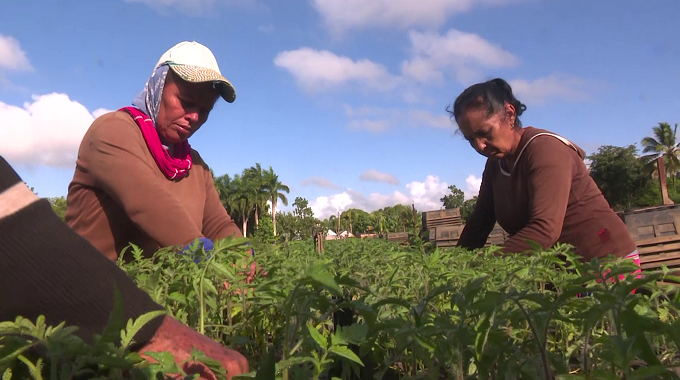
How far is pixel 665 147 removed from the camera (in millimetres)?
62375

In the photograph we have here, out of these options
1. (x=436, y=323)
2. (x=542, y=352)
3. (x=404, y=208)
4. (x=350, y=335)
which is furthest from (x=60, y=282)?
(x=404, y=208)

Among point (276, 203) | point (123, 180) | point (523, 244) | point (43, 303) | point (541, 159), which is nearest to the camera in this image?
point (43, 303)

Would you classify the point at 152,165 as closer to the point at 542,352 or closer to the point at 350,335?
the point at 350,335

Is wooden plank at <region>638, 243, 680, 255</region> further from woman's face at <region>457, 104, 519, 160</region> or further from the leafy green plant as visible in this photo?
the leafy green plant

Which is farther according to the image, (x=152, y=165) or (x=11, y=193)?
(x=152, y=165)

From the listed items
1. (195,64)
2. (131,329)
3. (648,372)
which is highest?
(195,64)

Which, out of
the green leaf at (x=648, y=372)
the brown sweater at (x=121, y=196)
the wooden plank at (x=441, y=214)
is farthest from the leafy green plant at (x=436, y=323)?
the wooden plank at (x=441, y=214)

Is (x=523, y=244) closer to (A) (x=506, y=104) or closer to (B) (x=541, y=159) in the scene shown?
(B) (x=541, y=159)

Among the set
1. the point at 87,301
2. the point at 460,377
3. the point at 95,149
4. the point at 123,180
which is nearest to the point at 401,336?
the point at 460,377

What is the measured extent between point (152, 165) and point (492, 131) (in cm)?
201

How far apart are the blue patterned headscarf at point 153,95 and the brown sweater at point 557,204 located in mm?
2061

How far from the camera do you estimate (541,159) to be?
8.91 feet

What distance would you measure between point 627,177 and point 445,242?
50254 mm

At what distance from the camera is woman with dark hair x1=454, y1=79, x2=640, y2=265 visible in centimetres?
264
